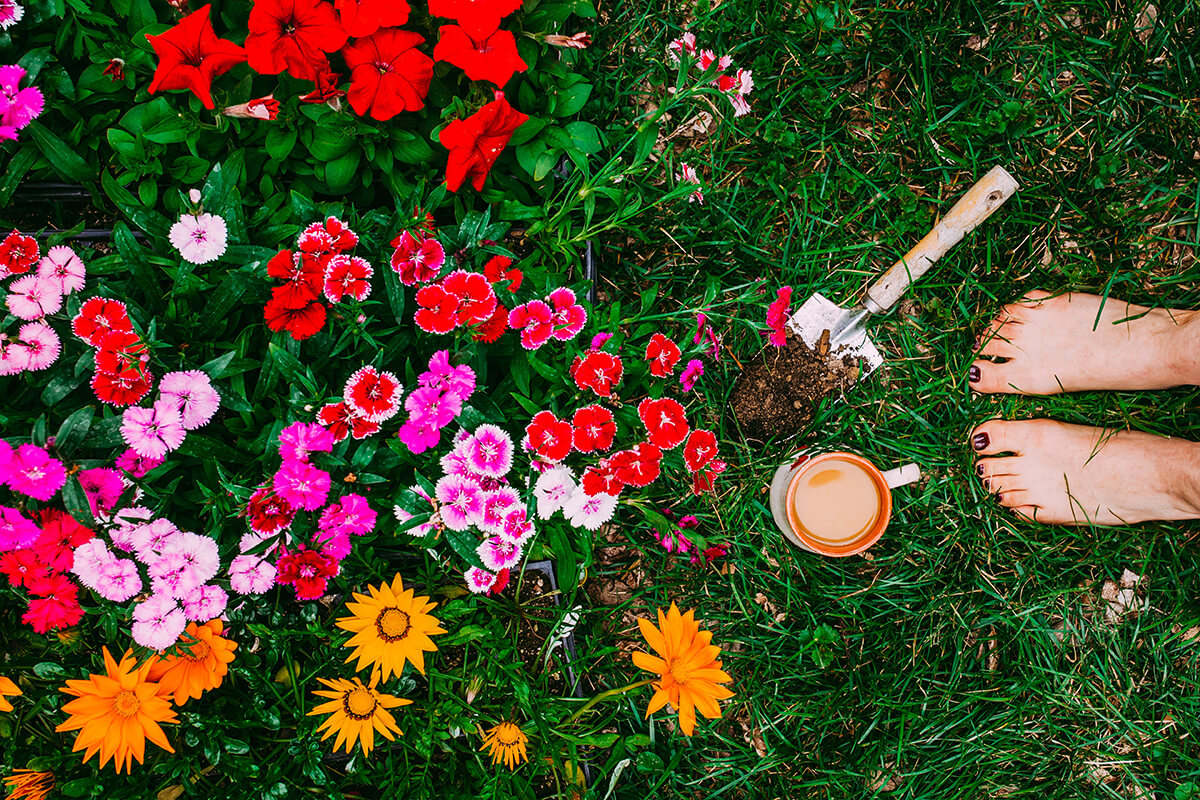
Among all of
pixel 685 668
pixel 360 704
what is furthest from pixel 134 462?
pixel 685 668

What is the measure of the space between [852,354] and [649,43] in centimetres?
126

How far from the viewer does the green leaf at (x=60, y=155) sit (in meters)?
1.54

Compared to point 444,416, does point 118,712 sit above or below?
below

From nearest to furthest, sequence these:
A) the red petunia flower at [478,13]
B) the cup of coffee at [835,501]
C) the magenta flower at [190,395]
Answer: the magenta flower at [190,395]
the red petunia flower at [478,13]
the cup of coffee at [835,501]

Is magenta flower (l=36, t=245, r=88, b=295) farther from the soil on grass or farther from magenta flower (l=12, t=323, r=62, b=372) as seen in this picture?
the soil on grass

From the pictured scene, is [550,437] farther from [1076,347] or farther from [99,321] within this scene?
[1076,347]

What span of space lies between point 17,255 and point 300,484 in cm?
74

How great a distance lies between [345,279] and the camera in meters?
1.28

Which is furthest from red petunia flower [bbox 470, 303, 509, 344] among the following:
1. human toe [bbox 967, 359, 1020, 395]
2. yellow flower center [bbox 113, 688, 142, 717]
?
human toe [bbox 967, 359, 1020, 395]

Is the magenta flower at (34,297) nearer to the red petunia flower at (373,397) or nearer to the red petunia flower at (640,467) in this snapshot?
the red petunia flower at (373,397)

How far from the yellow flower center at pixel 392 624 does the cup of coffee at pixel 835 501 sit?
3.90 feet

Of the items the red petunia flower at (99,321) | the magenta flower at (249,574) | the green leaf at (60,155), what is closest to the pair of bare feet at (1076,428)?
the magenta flower at (249,574)

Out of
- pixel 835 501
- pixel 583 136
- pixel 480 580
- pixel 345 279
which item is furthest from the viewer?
pixel 835 501

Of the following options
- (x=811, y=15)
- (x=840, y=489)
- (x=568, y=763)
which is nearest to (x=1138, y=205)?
(x=811, y=15)
